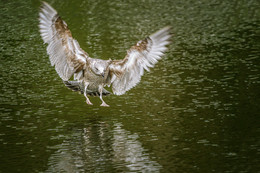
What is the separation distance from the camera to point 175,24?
2284 cm

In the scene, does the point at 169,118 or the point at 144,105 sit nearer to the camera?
the point at 169,118

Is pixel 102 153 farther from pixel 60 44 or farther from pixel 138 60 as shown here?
pixel 60 44

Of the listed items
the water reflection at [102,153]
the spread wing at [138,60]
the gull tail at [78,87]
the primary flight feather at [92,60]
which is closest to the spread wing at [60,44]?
the primary flight feather at [92,60]

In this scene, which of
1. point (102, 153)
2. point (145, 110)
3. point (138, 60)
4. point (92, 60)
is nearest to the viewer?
point (102, 153)

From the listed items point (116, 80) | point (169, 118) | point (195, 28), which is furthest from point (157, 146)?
→ point (195, 28)

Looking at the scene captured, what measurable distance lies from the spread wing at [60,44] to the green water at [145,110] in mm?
1034

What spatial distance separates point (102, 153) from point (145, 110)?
274 cm

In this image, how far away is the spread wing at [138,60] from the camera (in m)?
11.2

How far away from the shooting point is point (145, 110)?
12328 mm

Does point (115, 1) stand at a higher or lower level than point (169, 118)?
higher

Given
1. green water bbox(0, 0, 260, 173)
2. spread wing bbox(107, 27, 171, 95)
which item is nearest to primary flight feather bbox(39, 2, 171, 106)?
spread wing bbox(107, 27, 171, 95)

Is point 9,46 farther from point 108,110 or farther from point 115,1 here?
point 115,1

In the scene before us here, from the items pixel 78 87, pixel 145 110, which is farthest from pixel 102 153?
pixel 78 87

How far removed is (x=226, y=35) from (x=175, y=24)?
2.97 metres
